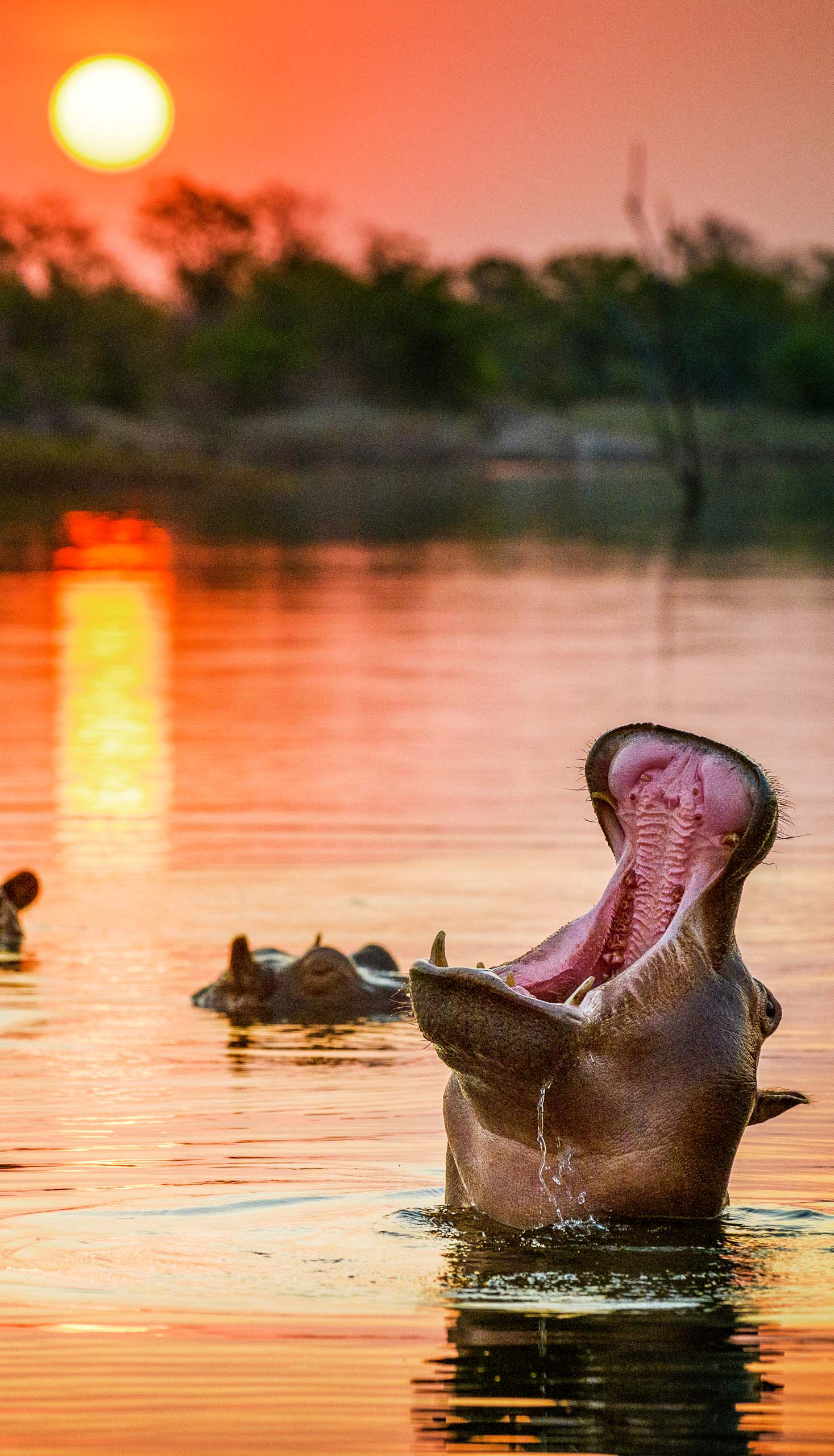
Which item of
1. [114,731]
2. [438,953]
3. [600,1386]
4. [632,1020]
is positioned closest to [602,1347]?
[600,1386]

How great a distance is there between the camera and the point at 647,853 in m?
4.75

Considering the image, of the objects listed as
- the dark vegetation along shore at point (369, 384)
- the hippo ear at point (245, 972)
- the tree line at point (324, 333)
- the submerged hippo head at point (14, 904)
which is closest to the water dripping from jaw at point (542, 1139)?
the hippo ear at point (245, 972)

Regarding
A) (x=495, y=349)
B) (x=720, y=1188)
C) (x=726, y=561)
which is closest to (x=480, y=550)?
(x=726, y=561)

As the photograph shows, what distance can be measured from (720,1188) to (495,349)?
106511 millimetres

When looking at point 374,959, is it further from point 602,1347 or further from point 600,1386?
point 600,1386

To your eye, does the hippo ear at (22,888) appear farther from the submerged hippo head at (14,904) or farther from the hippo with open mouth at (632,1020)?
the hippo with open mouth at (632,1020)

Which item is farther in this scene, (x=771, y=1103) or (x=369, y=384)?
(x=369, y=384)

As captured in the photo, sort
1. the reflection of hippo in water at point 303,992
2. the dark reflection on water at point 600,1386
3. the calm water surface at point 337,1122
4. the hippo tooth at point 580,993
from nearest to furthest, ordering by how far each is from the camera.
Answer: the dark reflection on water at point 600,1386 → the calm water surface at point 337,1122 → the hippo tooth at point 580,993 → the reflection of hippo in water at point 303,992

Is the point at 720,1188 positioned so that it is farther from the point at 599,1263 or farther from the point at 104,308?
the point at 104,308

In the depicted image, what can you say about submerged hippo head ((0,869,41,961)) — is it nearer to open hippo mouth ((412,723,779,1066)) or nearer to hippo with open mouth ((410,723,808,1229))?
hippo with open mouth ((410,723,808,1229))

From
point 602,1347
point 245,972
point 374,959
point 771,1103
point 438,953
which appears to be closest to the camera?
point 602,1347

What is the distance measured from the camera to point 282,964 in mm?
7531

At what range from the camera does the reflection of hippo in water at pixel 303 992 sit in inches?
291

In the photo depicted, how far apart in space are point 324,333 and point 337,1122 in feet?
293
